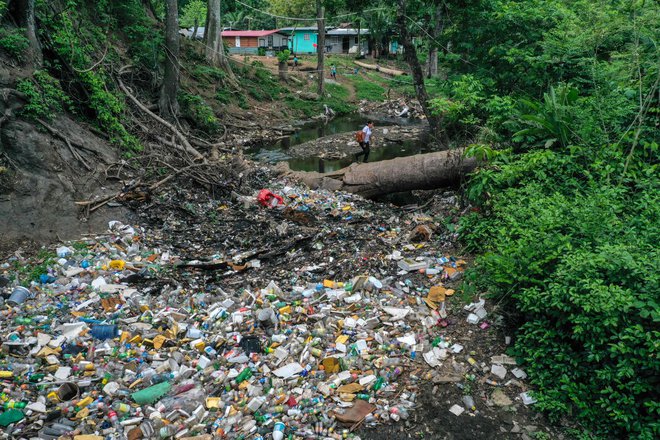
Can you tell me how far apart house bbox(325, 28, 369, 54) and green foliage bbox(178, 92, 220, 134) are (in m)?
26.6

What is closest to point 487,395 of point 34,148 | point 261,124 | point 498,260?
point 498,260

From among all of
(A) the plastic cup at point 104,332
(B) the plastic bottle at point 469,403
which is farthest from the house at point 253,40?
(B) the plastic bottle at point 469,403

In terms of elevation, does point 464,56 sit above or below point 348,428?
above

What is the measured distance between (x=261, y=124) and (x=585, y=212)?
14740 mm

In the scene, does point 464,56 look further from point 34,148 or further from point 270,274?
point 34,148

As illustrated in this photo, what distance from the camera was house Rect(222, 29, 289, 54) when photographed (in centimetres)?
3606

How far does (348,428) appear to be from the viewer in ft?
11.5

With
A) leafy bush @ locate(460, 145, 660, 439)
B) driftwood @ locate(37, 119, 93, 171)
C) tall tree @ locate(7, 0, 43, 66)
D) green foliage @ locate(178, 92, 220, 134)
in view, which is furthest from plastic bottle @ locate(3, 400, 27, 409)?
green foliage @ locate(178, 92, 220, 134)

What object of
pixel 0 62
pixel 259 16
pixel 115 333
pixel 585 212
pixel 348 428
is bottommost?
pixel 348 428

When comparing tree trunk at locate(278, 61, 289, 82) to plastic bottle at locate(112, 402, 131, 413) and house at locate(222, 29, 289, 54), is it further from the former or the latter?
plastic bottle at locate(112, 402, 131, 413)

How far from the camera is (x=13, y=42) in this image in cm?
733

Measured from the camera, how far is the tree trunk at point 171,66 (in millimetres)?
11258

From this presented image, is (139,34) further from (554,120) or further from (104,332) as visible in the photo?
(554,120)

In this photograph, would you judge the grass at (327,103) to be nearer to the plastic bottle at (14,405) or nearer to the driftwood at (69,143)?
the driftwood at (69,143)
